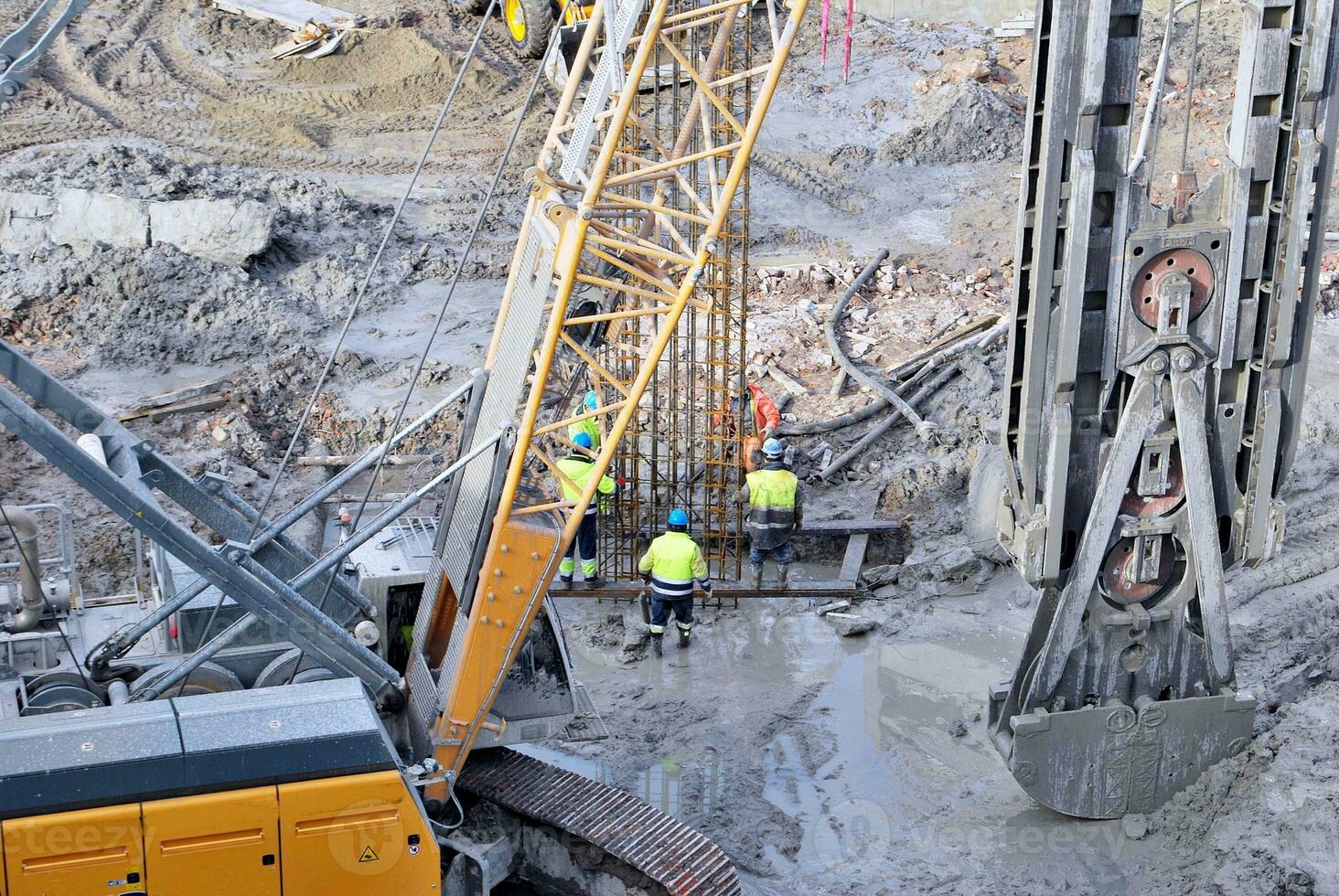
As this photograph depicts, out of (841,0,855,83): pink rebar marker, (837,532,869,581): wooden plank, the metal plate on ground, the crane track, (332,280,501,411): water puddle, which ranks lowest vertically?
the crane track

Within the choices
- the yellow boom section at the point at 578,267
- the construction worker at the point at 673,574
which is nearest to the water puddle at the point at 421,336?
the construction worker at the point at 673,574

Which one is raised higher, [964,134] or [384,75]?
[384,75]

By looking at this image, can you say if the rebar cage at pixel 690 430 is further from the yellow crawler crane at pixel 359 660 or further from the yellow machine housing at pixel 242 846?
the yellow machine housing at pixel 242 846

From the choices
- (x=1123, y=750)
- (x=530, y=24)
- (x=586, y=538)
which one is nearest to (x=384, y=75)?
(x=530, y=24)

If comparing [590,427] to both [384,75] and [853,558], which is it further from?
[384,75]

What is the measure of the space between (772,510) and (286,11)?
1687 centimetres

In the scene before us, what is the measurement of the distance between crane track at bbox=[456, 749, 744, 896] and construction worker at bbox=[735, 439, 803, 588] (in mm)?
3652

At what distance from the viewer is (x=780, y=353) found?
16000 mm

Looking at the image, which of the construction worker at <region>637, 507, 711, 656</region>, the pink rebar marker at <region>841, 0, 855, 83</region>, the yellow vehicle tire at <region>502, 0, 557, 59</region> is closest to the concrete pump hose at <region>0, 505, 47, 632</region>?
the construction worker at <region>637, 507, 711, 656</region>

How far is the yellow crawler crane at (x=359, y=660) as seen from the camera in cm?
681

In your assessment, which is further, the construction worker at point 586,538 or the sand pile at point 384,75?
the sand pile at point 384,75

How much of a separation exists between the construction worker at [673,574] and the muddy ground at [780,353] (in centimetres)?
33

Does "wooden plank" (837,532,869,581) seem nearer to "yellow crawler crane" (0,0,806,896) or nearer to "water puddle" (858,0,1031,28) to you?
"yellow crawler crane" (0,0,806,896)

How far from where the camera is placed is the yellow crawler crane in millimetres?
6809
